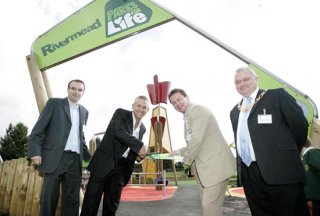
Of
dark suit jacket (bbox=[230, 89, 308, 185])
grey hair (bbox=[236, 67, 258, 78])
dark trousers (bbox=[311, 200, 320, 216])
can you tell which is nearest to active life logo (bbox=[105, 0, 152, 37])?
grey hair (bbox=[236, 67, 258, 78])

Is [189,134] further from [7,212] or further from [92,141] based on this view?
[92,141]

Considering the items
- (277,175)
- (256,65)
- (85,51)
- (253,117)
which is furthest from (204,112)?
(85,51)

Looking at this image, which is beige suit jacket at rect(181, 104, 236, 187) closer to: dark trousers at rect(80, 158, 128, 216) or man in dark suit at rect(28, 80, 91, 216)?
dark trousers at rect(80, 158, 128, 216)

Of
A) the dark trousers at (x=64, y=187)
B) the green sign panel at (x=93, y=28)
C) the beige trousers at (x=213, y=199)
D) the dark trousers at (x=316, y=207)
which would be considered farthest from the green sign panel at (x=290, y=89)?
the dark trousers at (x=64, y=187)

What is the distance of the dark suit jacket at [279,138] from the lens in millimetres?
A: 2342

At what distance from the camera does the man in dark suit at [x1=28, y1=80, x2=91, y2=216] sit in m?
3.08

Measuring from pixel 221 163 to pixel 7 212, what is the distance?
381 centimetres

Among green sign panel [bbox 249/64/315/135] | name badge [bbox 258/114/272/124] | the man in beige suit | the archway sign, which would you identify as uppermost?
the archway sign

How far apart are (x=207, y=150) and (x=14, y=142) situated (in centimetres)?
4435

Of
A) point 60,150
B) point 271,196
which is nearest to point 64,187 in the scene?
point 60,150

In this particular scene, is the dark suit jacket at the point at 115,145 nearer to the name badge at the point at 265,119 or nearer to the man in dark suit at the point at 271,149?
the man in dark suit at the point at 271,149

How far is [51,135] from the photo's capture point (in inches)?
128

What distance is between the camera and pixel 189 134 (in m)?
2.95

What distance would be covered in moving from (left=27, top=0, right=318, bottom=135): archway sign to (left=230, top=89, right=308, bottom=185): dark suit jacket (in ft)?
9.03
